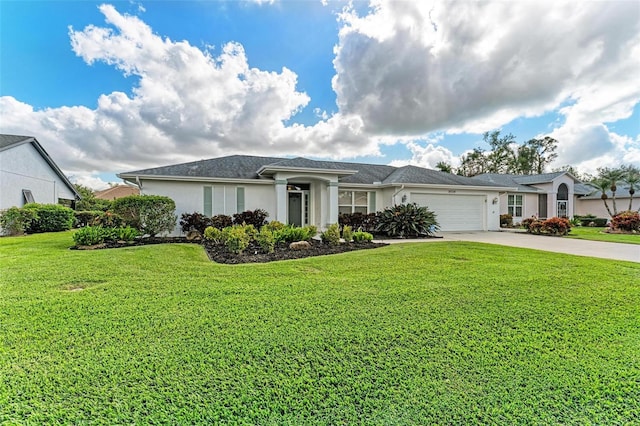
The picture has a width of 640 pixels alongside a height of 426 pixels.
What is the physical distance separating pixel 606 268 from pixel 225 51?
16064 mm

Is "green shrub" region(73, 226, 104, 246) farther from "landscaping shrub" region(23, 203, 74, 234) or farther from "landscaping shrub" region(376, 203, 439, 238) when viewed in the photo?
"landscaping shrub" region(376, 203, 439, 238)

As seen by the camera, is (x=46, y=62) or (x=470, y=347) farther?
(x=46, y=62)

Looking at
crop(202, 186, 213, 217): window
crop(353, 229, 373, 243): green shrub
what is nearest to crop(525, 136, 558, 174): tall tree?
crop(353, 229, 373, 243): green shrub

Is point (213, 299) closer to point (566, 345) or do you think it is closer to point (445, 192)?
point (566, 345)

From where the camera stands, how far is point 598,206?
98.3 ft

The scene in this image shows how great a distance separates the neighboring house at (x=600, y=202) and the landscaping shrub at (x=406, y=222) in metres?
27.3

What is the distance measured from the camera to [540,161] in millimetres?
43875

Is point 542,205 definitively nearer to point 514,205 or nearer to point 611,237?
point 514,205

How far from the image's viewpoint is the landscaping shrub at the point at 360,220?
15367 mm

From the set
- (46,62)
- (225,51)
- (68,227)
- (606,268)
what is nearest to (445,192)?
(606,268)

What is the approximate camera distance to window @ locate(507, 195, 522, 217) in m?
24.0

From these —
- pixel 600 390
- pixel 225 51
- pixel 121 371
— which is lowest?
pixel 600 390

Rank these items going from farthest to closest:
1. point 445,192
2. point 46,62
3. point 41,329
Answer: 1. point 445,192
2. point 46,62
3. point 41,329

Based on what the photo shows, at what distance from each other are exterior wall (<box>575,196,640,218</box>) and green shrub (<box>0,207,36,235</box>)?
45730mm
